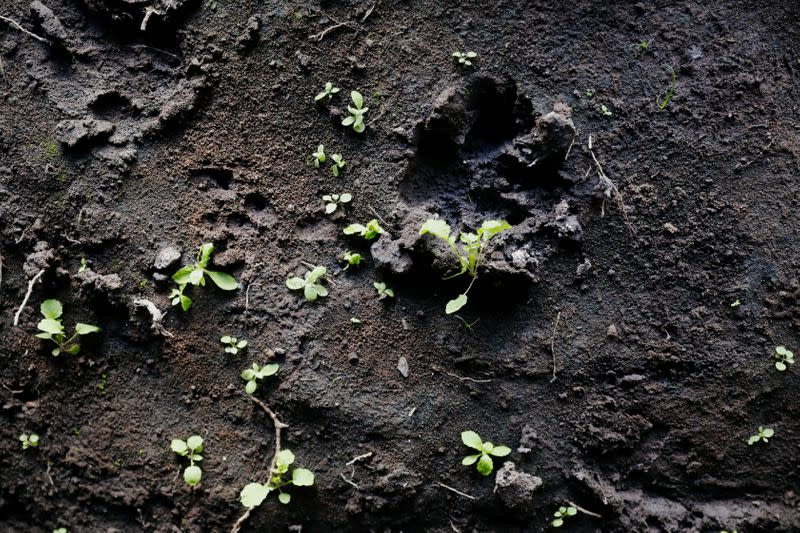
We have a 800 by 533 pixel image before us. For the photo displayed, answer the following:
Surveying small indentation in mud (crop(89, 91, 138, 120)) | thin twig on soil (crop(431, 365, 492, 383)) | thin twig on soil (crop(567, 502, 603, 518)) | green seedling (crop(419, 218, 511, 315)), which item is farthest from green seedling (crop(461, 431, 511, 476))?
small indentation in mud (crop(89, 91, 138, 120))

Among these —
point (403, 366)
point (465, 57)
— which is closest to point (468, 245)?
point (403, 366)

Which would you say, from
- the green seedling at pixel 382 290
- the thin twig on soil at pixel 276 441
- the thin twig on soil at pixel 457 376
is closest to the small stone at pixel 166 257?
the thin twig on soil at pixel 276 441

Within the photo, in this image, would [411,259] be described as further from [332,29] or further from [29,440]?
[29,440]

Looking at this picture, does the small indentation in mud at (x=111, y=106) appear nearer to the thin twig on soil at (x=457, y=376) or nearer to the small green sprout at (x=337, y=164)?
the small green sprout at (x=337, y=164)

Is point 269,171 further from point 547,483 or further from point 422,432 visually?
point 547,483

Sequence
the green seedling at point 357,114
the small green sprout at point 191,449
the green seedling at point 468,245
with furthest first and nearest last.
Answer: the green seedling at point 357,114
the small green sprout at point 191,449
the green seedling at point 468,245

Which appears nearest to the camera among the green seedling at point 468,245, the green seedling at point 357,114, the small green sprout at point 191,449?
the green seedling at point 468,245
